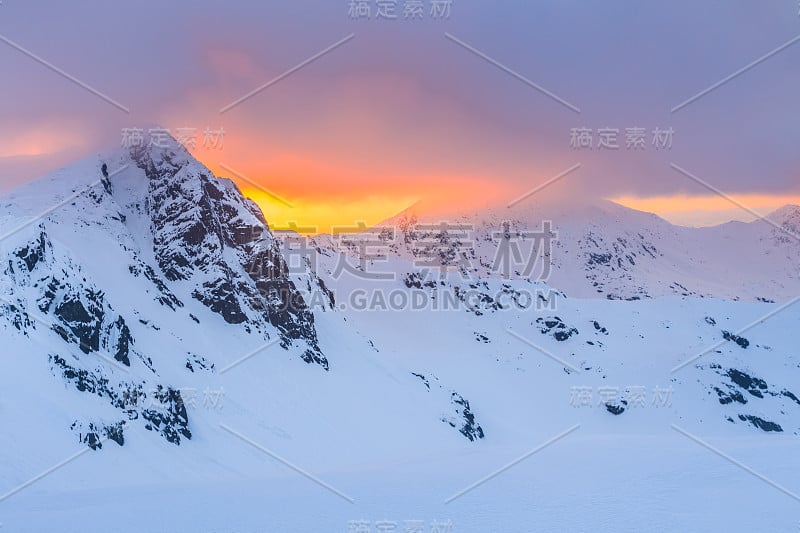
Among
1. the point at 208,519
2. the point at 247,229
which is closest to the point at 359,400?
the point at 247,229

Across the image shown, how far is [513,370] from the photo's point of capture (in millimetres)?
128625

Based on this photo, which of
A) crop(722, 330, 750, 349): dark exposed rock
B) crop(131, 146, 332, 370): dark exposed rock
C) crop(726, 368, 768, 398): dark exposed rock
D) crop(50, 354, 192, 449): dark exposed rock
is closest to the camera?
crop(50, 354, 192, 449): dark exposed rock

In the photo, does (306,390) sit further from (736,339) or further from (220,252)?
(736,339)

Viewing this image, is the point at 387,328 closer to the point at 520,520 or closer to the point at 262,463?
the point at 262,463

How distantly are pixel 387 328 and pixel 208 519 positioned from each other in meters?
97.4

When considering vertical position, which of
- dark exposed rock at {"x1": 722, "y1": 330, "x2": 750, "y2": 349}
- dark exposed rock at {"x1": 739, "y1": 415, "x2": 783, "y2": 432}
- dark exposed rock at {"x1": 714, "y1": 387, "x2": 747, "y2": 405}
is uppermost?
dark exposed rock at {"x1": 722, "y1": 330, "x2": 750, "y2": 349}

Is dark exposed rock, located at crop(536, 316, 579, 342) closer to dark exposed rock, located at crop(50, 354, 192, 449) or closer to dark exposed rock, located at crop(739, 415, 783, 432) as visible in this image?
dark exposed rock, located at crop(739, 415, 783, 432)

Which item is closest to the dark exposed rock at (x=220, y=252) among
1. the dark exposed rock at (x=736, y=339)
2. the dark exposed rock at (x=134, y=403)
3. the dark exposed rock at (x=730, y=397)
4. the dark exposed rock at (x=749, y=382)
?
the dark exposed rock at (x=134, y=403)

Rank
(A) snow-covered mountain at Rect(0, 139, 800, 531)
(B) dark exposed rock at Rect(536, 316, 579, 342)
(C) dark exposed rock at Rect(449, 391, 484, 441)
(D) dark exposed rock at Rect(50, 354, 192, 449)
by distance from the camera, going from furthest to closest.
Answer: (B) dark exposed rock at Rect(536, 316, 579, 342), (C) dark exposed rock at Rect(449, 391, 484, 441), (D) dark exposed rock at Rect(50, 354, 192, 449), (A) snow-covered mountain at Rect(0, 139, 800, 531)

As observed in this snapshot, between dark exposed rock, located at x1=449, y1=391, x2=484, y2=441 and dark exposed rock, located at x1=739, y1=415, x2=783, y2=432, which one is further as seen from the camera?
dark exposed rock, located at x1=739, y1=415, x2=783, y2=432

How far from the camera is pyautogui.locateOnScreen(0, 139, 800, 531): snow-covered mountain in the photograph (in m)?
43.3

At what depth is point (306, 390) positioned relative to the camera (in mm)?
82625

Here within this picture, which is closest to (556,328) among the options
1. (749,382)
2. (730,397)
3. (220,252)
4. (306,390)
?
(730,397)

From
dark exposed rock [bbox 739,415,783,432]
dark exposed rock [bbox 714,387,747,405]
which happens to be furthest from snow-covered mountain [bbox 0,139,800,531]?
dark exposed rock [bbox 714,387,747,405]
